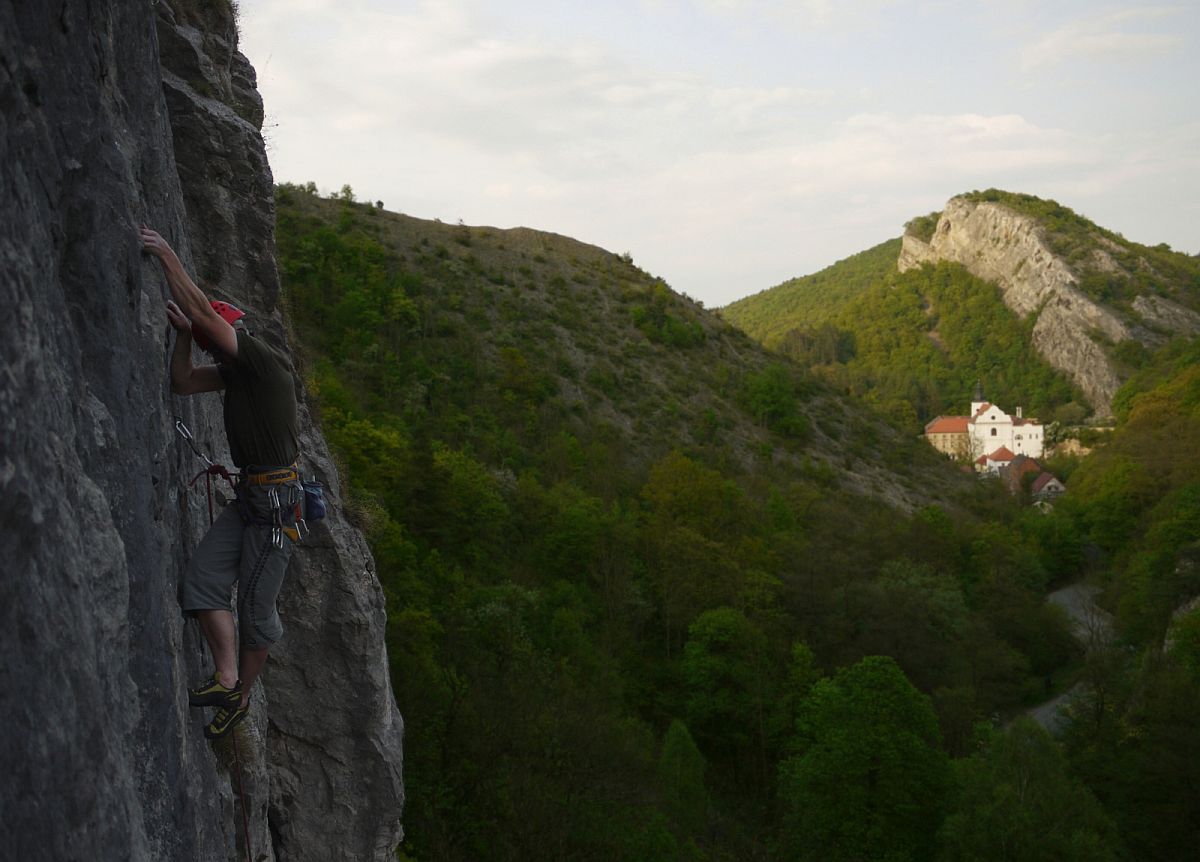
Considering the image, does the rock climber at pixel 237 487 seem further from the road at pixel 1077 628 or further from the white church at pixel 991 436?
the white church at pixel 991 436

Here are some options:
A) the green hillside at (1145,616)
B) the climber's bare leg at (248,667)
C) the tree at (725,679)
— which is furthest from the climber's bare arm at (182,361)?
the green hillside at (1145,616)

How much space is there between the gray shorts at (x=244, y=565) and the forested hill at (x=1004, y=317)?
293 feet

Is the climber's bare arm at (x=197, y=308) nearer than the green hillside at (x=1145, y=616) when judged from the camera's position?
Yes

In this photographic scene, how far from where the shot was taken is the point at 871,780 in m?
20.5

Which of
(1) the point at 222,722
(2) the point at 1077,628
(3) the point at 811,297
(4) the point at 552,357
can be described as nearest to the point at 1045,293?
(3) the point at 811,297

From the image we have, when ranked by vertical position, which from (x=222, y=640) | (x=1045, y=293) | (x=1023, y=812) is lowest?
(x=1023, y=812)

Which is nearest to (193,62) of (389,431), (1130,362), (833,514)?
(389,431)

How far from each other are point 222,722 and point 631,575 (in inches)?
965

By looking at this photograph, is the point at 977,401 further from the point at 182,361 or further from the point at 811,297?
the point at 182,361

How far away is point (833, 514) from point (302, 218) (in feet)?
94.1

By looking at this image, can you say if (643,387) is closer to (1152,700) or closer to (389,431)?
(389,431)

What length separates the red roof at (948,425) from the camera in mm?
95688

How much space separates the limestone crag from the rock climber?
363 feet

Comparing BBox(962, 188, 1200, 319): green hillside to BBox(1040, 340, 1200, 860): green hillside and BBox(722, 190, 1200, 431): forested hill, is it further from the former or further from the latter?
BBox(1040, 340, 1200, 860): green hillside
